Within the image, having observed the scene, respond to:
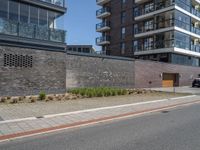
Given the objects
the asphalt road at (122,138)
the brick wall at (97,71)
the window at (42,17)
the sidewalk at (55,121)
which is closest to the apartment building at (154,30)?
the brick wall at (97,71)

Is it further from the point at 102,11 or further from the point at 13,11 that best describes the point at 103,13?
the point at 13,11

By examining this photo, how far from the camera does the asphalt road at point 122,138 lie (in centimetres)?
634

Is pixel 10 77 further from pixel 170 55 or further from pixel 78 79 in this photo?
pixel 170 55

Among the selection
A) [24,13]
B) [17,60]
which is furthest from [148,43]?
[17,60]

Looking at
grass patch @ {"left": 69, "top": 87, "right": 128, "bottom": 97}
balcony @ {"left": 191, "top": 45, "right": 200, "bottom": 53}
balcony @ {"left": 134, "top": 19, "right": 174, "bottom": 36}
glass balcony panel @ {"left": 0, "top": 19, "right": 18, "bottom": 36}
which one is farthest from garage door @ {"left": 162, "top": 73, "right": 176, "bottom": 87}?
glass balcony panel @ {"left": 0, "top": 19, "right": 18, "bottom": 36}

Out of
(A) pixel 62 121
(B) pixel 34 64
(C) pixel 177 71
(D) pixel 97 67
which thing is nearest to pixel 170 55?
(C) pixel 177 71

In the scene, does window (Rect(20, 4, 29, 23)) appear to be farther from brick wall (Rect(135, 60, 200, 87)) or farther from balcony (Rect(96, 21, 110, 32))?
balcony (Rect(96, 21, 110, 32))

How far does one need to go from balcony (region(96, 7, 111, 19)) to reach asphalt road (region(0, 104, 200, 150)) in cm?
4300

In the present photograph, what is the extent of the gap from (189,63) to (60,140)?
38.9m

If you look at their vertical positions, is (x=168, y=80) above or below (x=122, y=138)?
above

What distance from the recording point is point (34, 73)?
1884cm

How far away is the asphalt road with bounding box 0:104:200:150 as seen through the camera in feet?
20.8

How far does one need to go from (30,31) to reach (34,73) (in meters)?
3.48

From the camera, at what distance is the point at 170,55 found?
123ft
